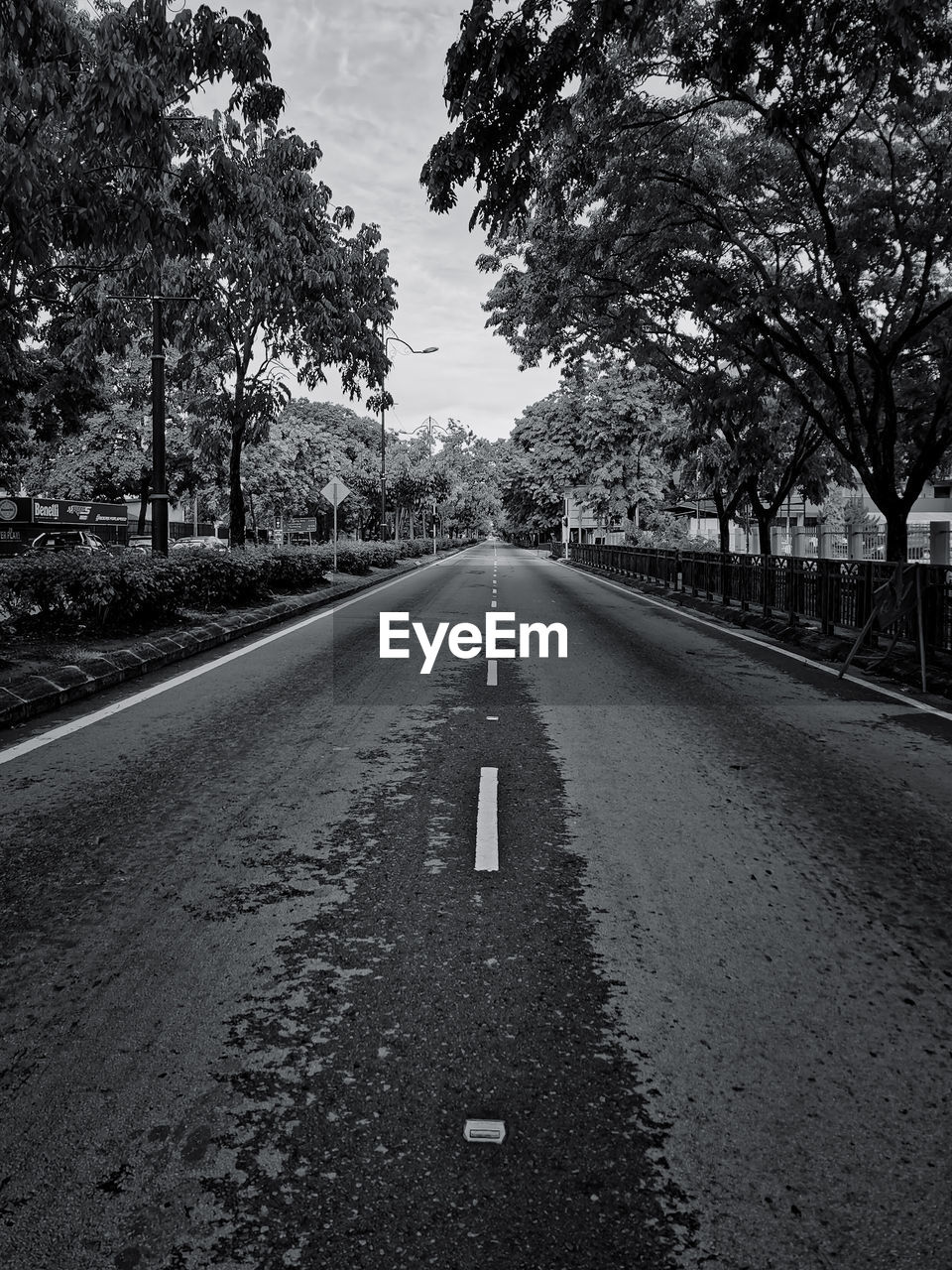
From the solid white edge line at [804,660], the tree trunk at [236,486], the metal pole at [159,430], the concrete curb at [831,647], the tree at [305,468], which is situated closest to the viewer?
the solid white edge line at [804,660]

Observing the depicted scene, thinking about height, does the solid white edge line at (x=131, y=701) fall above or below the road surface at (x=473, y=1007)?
above

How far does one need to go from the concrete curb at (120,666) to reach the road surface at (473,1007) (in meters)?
1.38

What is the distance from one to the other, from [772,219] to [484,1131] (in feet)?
56.5

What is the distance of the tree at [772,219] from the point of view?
13086 mm

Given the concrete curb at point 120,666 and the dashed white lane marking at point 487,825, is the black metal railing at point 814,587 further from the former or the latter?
the concrete curb at point 120,666

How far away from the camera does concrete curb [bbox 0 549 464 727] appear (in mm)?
8820

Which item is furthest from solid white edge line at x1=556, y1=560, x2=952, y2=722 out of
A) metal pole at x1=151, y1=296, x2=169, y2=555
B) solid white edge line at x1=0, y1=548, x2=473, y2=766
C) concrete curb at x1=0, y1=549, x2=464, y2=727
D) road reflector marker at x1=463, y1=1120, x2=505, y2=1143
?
metal pole at x1=151, y1=296, x2=169, y2=555

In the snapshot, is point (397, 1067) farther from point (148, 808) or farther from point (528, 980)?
point (148, 808)

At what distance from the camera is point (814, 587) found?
663 inches

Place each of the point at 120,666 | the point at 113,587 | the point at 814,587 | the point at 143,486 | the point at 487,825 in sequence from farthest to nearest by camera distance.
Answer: the point at 143,486 < the point at 814,587 < the point at 113,587 < the point at 120,666 < the point at 487,825

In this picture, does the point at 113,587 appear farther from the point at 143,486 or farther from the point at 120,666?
the point at 143,486

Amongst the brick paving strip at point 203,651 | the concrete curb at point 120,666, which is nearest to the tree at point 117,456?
the brick paving strip at point 203,651

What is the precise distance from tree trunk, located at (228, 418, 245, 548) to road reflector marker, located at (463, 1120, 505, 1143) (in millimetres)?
20599

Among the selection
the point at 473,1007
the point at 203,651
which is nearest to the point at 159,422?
the point at 203,651
